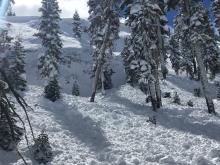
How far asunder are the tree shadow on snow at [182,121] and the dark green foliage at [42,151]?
27.8 feet

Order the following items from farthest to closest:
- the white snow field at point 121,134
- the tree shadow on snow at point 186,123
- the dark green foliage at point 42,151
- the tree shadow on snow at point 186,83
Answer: the tree shadow on snow at point 186,83 → the tree shadow on snow at point 186,123 → the white snow field at point 121,134 → the dark green foliage at point 42,151

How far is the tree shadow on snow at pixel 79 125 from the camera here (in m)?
21.0

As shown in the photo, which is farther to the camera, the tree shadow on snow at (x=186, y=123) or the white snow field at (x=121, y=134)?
the tree shadow on snow at (x=186, y=123)

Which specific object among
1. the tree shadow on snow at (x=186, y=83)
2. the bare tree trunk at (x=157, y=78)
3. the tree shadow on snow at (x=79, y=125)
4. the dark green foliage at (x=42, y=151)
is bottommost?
the tree shadow on snow at (x=186, y=83)

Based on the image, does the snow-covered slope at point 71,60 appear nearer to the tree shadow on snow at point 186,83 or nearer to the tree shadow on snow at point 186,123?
the tree shadow on snow at point 186,83

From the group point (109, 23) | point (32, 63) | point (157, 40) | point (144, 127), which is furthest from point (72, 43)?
point (144, 127)

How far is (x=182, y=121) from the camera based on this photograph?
2586cm

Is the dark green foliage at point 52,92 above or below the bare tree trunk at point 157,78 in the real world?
below

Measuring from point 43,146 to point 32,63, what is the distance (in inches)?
2419

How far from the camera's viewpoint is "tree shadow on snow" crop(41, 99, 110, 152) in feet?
68.9

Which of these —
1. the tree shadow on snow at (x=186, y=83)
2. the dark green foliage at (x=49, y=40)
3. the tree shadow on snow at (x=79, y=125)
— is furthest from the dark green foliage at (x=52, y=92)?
the tree shadow on snow at (x=186, y=83)

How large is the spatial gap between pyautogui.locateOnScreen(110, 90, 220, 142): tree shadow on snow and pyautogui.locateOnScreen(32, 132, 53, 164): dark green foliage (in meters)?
8.46

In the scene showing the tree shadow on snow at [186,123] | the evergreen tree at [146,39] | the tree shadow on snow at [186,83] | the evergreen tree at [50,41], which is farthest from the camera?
the tree shadow on snow at [186,83]

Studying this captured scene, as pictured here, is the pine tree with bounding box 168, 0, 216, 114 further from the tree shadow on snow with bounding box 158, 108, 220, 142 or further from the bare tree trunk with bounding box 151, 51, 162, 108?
the bare tree trunk with bounding box 151, 51, 162, 108
